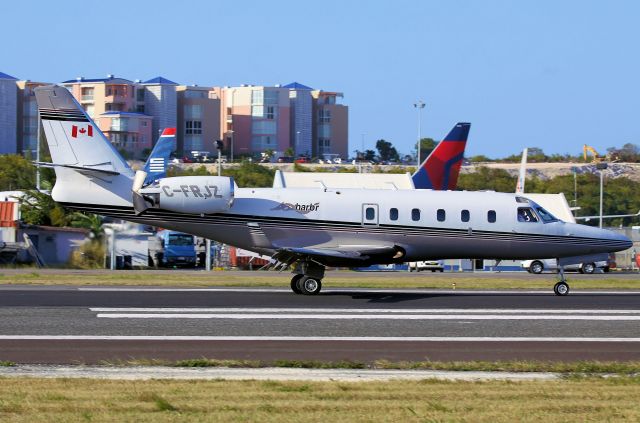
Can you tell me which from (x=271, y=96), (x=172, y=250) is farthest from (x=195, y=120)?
(x=172, y=250)

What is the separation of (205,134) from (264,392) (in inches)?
5346

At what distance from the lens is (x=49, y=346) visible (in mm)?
16016

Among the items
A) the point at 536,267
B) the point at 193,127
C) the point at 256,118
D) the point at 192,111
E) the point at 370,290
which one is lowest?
the point at 536,267

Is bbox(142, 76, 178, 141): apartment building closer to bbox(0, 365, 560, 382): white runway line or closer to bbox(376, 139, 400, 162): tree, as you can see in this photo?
bbox(376, 139, 400, 162): tree

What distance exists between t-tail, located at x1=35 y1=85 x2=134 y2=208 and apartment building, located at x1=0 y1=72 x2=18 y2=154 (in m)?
107

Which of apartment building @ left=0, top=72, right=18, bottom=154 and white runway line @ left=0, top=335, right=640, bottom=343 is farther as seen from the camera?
apartment building @ left=0, top=72, right=18, bottom=154

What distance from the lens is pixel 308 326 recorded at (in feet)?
62.6

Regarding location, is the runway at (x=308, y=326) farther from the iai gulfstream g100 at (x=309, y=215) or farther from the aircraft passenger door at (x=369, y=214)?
the aircraft passenger door at (x=369, y=214)

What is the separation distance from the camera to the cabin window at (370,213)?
26.4 metres

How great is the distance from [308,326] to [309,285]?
688 cm

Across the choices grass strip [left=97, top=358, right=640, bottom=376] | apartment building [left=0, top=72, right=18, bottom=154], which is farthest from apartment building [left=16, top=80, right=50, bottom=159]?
grass strip [left=97, top=358, right=640, bottom=376]

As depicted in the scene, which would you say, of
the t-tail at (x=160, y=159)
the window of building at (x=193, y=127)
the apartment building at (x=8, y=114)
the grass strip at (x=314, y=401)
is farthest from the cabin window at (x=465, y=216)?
the window of building at (x=193, y=127)

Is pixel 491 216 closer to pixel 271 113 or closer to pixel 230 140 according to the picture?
pixel 230 140

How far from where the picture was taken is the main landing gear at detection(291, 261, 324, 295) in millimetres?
25938
